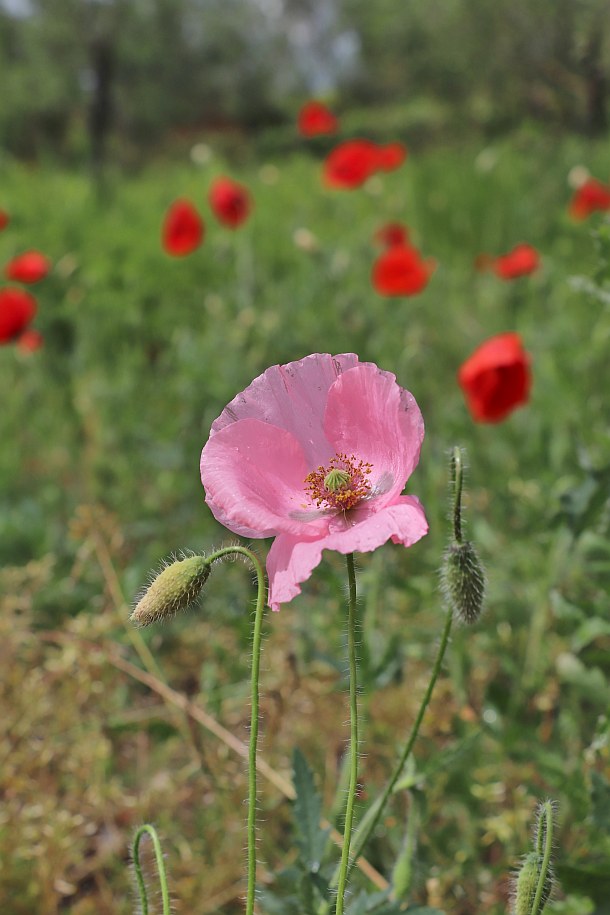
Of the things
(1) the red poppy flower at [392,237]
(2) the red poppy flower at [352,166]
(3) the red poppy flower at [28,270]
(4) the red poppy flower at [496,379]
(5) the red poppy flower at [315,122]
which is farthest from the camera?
(5) the red poppy flower at [315,122]

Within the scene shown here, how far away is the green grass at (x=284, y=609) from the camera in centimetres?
157

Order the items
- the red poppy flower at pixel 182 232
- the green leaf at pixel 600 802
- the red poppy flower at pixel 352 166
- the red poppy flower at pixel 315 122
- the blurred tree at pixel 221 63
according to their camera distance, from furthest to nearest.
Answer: the blurred tree at pixel 221 63, the red poppy flower at pixel 315 122, the red poppy flower at pixel 352 166, the red poppy flower at pixel 182 232, the green leaf at pixel 600 802

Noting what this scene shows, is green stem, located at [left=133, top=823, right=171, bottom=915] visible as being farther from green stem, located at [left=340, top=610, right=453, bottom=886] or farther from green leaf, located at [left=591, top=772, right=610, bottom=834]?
green leaf, located at [left=591, top=772, right=610, bottom=834]

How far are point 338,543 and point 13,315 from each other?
2369mm

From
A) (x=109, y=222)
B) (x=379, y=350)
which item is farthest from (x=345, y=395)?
(x=109, y=222)

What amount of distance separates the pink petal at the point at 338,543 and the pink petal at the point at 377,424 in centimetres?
4

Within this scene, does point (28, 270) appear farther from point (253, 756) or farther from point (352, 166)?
point (253, 756)

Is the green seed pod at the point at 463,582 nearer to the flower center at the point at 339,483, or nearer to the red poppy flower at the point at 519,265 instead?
the flower center at the point at 339,483

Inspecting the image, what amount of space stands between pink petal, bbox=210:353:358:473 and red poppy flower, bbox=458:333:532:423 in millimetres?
1143

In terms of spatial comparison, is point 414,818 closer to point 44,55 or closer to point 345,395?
point 345,395

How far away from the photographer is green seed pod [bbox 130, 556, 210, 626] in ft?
2.91

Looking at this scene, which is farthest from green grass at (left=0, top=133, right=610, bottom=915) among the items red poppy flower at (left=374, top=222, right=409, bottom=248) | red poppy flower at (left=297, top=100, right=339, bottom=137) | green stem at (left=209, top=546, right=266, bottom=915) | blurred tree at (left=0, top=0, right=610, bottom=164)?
blurred tree at (left=0, top=0, right=610, bottom=164)

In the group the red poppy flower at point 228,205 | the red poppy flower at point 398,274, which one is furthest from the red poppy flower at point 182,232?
the red poppy flower at point 398,274

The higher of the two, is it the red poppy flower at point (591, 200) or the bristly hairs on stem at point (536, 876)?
the bristly hairs on stem at point (536, 876)
